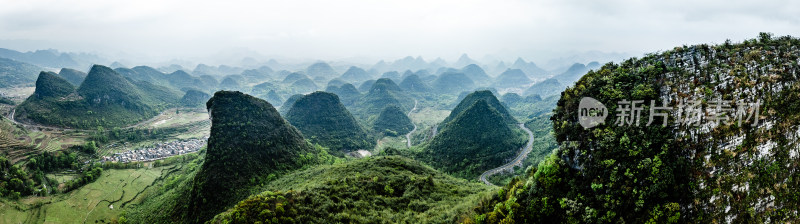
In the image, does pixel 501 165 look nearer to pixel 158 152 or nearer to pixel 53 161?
pixel 158 152

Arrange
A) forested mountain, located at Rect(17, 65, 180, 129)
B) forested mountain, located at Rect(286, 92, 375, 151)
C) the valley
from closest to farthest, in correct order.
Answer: the valley, forested mountain, located at Rect(286, 92, 375, 151), forested mountain, located at Rect(17, 65, 180, 129)

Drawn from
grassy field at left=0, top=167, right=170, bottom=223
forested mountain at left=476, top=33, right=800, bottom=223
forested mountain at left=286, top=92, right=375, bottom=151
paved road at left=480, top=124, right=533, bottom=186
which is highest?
forested mountain at left=476, top=33, right=800, bottom=223

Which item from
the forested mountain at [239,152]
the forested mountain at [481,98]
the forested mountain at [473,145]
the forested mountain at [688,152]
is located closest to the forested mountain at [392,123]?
the forested mountain at [481,98]

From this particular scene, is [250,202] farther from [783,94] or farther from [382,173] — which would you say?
[783,94]

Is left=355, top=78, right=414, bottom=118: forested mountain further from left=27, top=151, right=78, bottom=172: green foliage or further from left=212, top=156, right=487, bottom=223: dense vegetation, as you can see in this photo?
left=212, top=156, right=487, bottom=223: dense vegetation

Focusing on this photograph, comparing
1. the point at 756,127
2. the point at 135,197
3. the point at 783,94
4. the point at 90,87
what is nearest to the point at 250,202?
the point at 756,127

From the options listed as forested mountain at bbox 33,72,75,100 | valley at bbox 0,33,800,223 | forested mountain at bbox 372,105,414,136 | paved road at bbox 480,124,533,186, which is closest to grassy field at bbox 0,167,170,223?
valley at bbox 0,33,800,223
